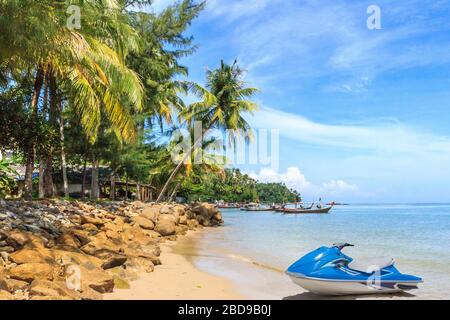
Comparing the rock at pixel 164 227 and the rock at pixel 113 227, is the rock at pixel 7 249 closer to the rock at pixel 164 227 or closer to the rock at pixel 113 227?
the rock at pixel 113 227

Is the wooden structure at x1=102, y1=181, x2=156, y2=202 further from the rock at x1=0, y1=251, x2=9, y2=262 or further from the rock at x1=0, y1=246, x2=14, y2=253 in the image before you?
the rock at x1=0, y1=251, x2=9, y2=262

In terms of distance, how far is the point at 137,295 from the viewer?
618cm

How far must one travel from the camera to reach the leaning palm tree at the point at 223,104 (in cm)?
2498

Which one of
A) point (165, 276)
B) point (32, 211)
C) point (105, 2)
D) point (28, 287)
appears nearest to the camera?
point (28, 287)

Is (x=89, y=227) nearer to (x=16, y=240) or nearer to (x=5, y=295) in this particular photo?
(x=16, y=240)

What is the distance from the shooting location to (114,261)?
7.45 metres

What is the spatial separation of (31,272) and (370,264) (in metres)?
5.05

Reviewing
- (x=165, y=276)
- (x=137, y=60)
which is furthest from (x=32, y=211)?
(x=137, y=60)

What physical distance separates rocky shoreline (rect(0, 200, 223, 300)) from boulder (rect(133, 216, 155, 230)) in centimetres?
152

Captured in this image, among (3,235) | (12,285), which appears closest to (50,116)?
(3,235)

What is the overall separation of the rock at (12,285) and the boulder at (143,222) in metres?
10.2

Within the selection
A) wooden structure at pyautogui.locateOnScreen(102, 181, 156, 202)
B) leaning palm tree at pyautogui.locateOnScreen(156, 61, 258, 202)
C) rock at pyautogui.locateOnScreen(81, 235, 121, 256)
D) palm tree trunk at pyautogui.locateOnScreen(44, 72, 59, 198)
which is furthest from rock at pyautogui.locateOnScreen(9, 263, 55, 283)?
wooden structure at pyautogui.locateOnScreen(102, 181, 156, 202)
